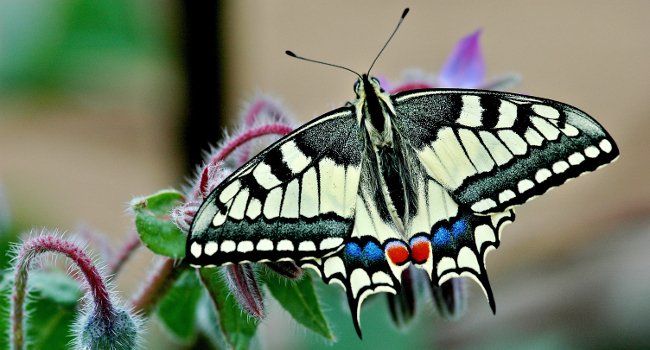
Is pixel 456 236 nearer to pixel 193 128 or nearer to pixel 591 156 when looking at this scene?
pixel 591 156

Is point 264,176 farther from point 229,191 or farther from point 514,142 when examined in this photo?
point 514,142

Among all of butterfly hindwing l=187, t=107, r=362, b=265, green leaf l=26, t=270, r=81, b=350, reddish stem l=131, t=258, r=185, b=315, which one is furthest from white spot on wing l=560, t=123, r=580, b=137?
green leaf l=26, t=270, r=81, b=350

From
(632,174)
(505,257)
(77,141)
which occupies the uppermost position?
(77,141)

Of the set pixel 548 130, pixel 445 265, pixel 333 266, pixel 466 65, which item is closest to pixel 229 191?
pixel 333 266

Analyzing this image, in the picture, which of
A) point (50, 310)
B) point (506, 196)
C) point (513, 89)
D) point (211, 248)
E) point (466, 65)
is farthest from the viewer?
point (513, 89)

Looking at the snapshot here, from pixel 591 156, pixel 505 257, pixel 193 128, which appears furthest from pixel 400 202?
pixel 505 257

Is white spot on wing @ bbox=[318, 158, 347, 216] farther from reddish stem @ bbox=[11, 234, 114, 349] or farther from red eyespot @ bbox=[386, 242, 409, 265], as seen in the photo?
reddish stem @ bbox=[11, 234, 114, 349]
